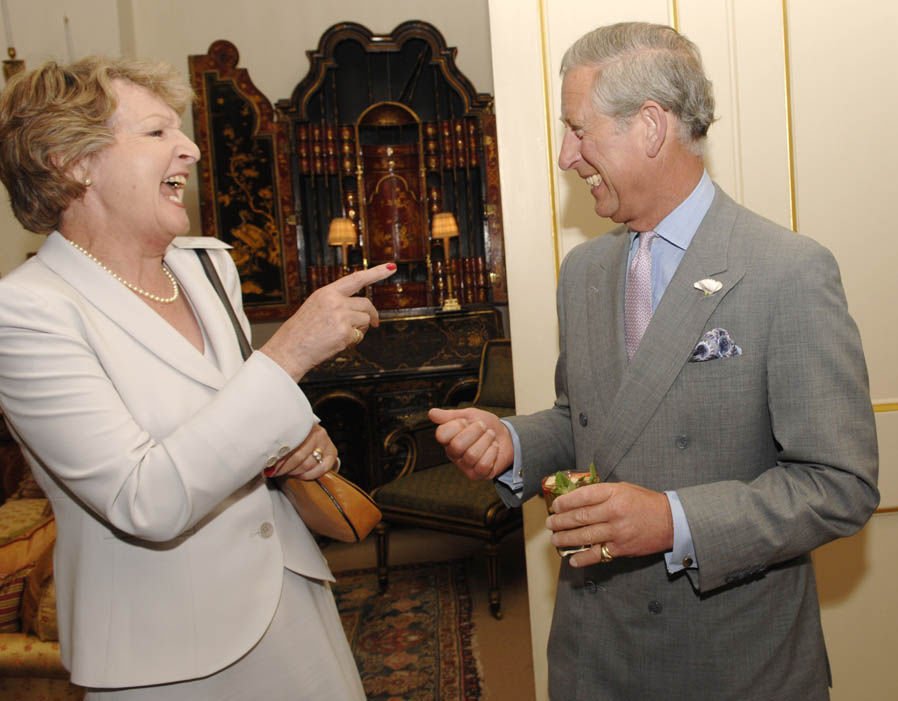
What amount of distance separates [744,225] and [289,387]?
2.90ft

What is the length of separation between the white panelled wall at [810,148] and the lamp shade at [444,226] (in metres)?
4.44

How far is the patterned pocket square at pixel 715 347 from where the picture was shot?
1.39 metres

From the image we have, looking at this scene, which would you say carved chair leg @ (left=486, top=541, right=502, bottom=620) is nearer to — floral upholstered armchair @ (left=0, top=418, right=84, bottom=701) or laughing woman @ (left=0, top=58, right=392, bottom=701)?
floral upholstered armchair @ (left=0, top=418, right=84, bottom=701)

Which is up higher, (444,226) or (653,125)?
(444,226)

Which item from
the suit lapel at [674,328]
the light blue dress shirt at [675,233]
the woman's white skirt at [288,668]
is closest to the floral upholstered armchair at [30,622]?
the woman's white skirt at [288,668]

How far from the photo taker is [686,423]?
1.44 metres

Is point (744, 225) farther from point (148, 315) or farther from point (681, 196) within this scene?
point (148, 315)

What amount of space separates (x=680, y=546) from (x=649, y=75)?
85cm

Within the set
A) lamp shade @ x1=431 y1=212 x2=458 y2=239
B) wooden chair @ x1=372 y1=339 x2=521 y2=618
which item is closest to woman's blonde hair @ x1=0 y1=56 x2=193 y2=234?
wooden chair @ x1=372 y1=339 x2=521 y2=618

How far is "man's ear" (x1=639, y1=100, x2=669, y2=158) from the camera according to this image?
1.47 metres

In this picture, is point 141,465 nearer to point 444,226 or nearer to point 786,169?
point 786,169

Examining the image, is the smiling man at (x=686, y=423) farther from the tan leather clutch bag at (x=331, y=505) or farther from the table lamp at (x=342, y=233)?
the table lamp at (x=342, y=233)

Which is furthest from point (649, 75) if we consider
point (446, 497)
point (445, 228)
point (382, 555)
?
point (445, 228)

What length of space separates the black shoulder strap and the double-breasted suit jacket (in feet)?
0.24
